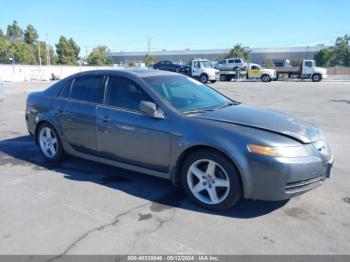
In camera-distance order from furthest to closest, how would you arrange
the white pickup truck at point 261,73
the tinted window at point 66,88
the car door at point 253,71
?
the car door at point 253,71 < the white pickup truck at point 261,73 < the tinted window at point 66,88

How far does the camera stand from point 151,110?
13.1 ft

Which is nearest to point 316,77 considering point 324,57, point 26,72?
point 26,72

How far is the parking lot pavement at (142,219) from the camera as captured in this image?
303cm

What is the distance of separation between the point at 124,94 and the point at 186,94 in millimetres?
859

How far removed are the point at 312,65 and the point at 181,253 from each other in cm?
3687

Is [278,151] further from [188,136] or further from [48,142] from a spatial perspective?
[48,142]

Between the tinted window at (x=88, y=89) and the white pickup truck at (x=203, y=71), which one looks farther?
the white pickup truck at (x=203, y=71)

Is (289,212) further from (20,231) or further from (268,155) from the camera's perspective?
(20,231)

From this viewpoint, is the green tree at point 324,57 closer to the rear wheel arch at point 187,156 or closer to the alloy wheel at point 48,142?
the alloy wheel at point 48,142

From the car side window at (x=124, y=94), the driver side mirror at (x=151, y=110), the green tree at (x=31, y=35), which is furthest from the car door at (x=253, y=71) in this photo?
the green tree at (x=31, y=35)

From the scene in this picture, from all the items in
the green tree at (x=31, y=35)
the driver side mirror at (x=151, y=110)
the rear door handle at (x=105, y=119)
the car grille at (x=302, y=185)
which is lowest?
the car grille at (x=302, y=185)

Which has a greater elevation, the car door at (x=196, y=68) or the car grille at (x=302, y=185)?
the car door at (x=196, y=68)

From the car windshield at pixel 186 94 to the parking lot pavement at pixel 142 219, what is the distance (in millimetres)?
1153

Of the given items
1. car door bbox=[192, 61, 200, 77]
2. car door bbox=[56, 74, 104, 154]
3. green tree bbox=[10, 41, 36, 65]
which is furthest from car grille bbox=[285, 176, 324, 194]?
green tree bbox=[10, 41, 36, 65]
